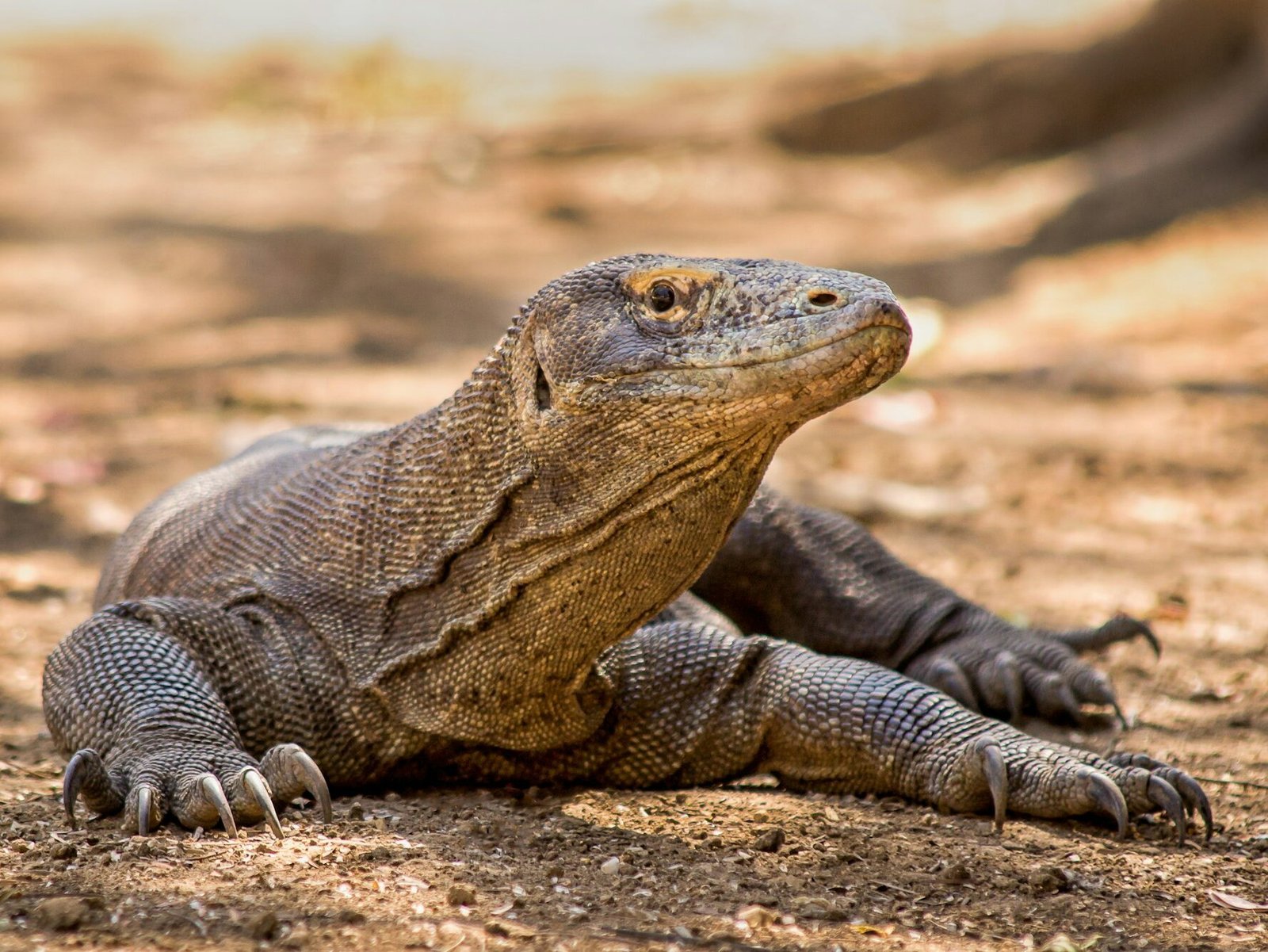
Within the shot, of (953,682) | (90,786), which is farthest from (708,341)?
(953,682)

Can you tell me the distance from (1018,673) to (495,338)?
6121 millimetres

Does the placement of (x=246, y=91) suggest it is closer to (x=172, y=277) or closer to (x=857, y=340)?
(x=172, y=277)

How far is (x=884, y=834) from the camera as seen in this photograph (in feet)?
11.7

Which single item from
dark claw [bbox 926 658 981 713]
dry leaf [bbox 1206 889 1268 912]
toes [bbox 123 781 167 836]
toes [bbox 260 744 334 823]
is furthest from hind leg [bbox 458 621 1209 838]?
toes [bbox 123 781 167 836]

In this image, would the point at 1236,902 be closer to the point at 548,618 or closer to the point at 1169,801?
the point at 1169,801

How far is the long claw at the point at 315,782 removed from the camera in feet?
10.7

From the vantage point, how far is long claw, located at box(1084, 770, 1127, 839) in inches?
139

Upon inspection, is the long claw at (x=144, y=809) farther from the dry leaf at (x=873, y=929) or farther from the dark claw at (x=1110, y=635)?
the dark claw at (x=1110, y=635)

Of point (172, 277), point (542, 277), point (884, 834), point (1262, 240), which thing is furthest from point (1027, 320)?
point (884, 834)

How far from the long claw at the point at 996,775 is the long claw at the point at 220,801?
1.66 m

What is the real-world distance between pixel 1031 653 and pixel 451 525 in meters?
2.02

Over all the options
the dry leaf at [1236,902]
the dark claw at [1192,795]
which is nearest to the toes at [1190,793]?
the dark claw at [1192,795]

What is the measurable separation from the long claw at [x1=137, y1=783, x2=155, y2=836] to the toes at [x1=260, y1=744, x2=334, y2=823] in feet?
0.80

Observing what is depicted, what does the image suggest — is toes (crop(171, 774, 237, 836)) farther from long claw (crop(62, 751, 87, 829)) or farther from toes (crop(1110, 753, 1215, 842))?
toes (crop(1110, 753, 1215, 842))
